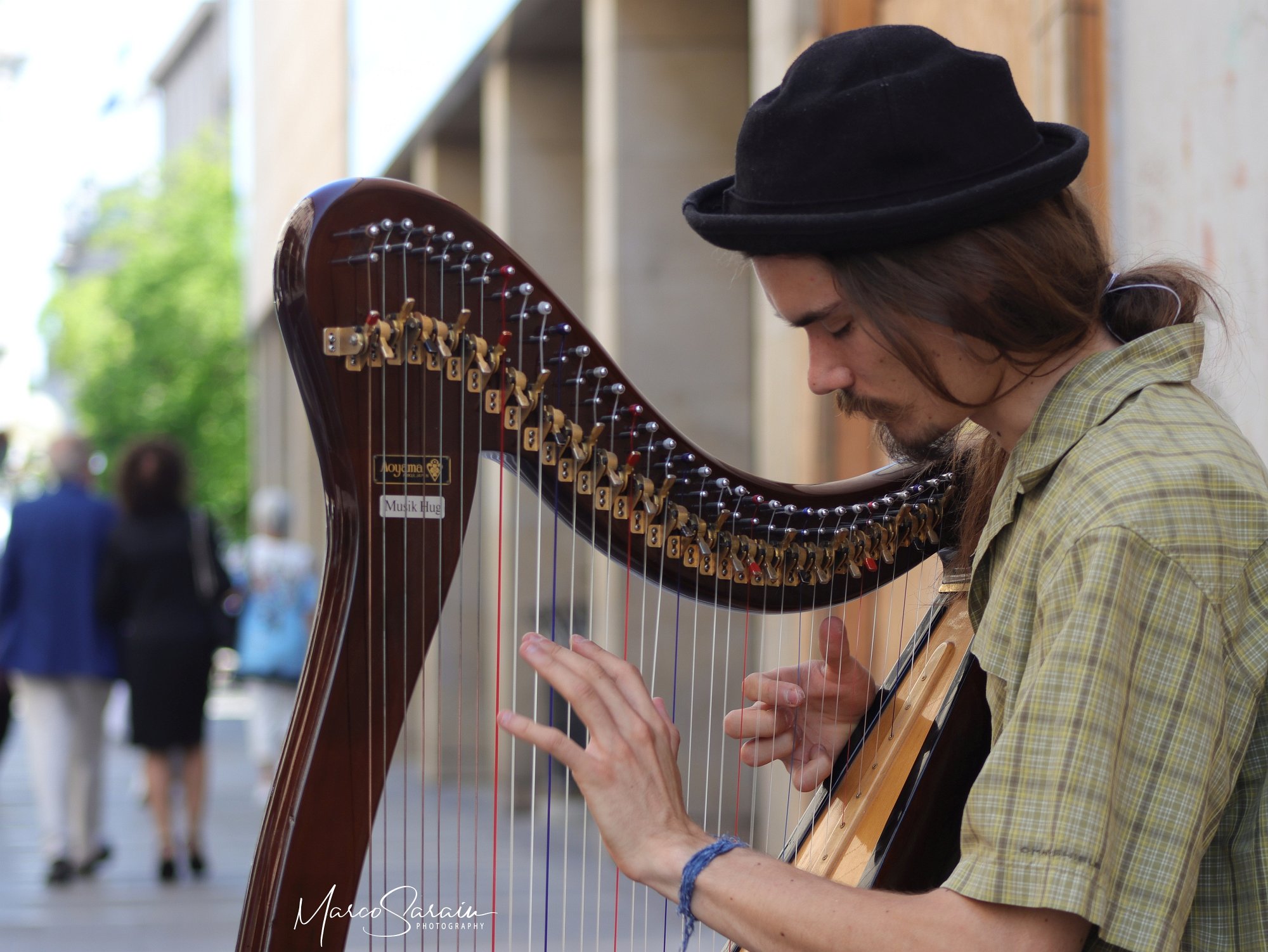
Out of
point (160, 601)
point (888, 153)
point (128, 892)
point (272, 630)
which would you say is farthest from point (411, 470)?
point (272, 630)

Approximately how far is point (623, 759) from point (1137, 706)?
1.58 feet

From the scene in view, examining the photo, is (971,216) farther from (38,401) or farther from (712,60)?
(38,401)

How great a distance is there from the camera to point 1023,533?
142cm

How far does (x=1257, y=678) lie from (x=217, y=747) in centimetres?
1388

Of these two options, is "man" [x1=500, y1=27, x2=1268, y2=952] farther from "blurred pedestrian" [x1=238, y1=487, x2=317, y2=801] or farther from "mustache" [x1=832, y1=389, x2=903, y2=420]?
"blurred pedestrian" [x1=238, y1=487, x2=317, y2=801]

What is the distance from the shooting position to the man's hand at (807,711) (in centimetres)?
203

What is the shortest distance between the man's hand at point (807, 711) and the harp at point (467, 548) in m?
0.03

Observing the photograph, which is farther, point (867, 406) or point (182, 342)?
point (182, 342)

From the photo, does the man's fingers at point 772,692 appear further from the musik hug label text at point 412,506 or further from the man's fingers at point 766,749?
the musik hug label text at point 412,506

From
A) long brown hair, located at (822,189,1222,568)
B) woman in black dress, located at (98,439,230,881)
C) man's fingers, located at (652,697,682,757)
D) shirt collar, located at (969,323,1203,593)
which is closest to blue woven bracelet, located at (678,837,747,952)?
man's fingers, located at (652,697,682,757)

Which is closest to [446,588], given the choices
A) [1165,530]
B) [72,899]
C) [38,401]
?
[1165,530]

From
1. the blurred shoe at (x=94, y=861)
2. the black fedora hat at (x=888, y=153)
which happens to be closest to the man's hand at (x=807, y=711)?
the black fedora hat at (x=888, y=153)

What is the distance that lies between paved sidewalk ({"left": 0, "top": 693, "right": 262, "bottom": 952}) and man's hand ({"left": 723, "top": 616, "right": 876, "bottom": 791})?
1954 millimetres

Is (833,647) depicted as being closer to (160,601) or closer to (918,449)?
(918,449)
